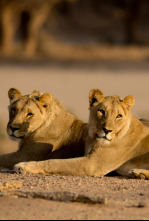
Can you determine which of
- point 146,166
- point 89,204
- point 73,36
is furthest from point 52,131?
point 73,36

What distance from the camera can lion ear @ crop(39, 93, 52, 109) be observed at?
267 inches

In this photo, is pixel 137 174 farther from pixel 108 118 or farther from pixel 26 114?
pixel 26 114

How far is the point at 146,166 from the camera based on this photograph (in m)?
6.63

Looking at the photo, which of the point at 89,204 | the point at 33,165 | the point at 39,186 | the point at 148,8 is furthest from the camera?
the point at 148,8

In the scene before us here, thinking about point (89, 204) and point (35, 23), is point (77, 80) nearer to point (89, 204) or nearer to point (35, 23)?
point (35, 23)

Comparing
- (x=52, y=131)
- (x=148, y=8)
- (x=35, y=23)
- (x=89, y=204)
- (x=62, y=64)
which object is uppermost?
(x=148, y=8)

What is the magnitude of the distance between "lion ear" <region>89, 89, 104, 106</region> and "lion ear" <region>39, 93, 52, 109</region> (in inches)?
20.7

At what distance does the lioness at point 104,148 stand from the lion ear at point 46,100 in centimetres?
53

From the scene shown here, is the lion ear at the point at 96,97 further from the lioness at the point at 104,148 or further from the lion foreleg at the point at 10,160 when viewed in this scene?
the lion foreleg at the point at 10,160

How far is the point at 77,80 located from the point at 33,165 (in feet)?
54.6

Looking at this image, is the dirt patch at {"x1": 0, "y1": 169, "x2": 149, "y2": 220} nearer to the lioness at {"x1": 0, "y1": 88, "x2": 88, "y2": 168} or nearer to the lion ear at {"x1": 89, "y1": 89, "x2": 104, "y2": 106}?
the lioness at {"x1": 0, "y1": 88, "x2": 88, "y2": 168}

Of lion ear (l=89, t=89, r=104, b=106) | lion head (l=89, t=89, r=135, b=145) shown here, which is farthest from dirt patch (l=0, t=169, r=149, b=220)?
lion ear (l=89, t=89, r=104, b=106)

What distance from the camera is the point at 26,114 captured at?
21.9 ft

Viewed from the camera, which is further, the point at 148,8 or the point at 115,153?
the point at 148,8
